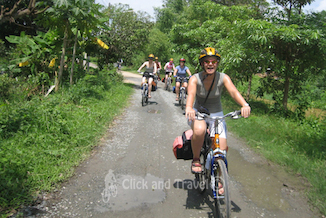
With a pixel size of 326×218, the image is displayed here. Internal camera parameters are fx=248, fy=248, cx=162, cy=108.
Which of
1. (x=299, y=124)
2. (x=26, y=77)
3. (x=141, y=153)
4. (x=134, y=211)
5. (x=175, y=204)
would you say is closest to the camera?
(x=134, y=211)

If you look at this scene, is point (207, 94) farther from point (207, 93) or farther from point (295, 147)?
point (295, 147)

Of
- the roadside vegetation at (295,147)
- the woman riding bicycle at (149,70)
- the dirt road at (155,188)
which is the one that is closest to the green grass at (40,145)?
the dirt road at (155,188)

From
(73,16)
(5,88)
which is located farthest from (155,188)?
(73,16)

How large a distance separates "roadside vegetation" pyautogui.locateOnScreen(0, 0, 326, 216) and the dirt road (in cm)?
30

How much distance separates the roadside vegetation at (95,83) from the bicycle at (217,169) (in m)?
1.75

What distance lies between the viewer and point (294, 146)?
6.09 metres

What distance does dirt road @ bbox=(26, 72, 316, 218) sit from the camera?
3330mm

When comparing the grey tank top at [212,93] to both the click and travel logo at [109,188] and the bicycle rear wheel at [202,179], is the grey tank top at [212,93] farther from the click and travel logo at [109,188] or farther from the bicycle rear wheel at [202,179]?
the click and travel logo at [109,188]

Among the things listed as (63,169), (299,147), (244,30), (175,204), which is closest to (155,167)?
(175,204)

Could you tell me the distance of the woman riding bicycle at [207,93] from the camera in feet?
10.8

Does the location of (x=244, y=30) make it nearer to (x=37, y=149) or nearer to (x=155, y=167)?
(x=155, y=167)

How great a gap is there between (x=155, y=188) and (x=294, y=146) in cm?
402

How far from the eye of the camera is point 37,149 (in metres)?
4.54

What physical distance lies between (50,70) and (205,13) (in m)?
12.1
